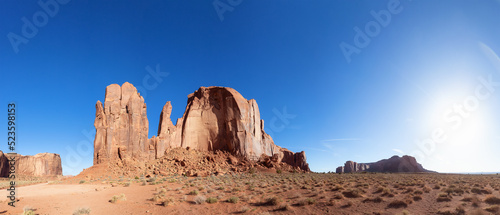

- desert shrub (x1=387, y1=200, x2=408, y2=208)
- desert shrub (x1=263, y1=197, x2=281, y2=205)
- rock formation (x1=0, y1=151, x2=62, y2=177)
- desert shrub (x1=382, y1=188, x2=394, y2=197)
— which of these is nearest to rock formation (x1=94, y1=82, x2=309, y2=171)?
desert shrub (x1=263, y1=197, x2=281, y2=205)

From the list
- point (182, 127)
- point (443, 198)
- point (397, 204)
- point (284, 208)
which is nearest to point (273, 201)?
point (284, 208)

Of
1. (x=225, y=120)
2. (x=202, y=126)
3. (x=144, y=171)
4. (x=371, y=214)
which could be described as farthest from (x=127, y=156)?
(x=371, y=214)

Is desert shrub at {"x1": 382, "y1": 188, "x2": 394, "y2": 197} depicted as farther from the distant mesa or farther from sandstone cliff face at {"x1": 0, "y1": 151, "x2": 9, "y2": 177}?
the distant mesa

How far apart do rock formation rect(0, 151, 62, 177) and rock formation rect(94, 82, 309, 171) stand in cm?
6210

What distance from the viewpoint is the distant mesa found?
97.4 m

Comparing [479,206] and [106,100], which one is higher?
[106,100]

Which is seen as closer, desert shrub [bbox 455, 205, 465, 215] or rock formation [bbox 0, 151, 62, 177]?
desert shrub [bbox 455, 205, 465, 215]

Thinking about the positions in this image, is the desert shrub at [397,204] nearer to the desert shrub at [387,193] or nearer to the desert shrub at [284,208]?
the desert shrub at [387,193]

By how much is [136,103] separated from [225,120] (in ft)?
62.0

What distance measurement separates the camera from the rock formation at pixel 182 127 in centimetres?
3173

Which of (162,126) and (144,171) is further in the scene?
(162,126)

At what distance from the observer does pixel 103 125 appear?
31.2 metres

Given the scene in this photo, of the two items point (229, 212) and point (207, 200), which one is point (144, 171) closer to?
point (207, 200)

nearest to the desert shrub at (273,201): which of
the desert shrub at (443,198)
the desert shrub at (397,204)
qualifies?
the desert shrub at (397,204)
